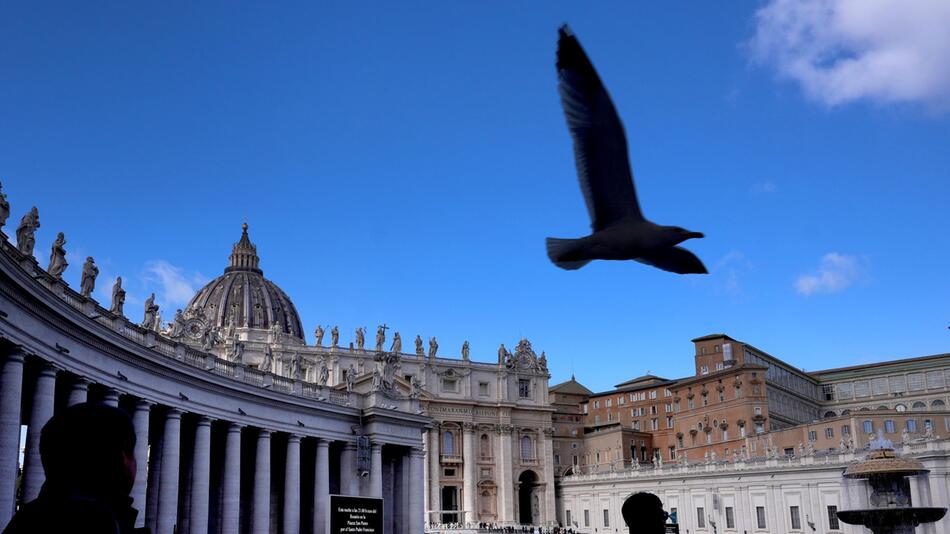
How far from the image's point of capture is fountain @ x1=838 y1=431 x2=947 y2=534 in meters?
45.7

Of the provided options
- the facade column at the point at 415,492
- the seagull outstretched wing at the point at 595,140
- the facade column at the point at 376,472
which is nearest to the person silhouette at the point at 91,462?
the seagull outstretched wing at the point at 595,140

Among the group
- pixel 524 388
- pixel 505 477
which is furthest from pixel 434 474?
pixel 524 388

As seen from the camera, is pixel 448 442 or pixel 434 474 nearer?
pixel 434 474

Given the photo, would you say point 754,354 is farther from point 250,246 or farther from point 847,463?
point 250,246

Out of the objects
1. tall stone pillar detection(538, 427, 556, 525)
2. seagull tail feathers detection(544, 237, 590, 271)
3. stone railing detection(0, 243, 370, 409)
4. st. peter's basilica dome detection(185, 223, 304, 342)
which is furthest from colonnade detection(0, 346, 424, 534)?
st. peter's basilica dome detection(185, 223, 304, 342)

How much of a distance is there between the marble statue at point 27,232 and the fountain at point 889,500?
36257 mm

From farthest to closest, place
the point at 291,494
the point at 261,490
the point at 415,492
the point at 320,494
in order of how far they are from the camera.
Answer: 1. the point at 415,492
2. the point at 320,494
3. the point at 291,494
4. the point at 261,490

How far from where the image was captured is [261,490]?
49.1 metres

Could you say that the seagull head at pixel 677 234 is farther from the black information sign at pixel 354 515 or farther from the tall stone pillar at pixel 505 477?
the tall stone pillar at pixel 505 477

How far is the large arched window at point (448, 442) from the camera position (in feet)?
373

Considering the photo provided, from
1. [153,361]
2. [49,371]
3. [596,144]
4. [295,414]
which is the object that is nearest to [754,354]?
[295,414]

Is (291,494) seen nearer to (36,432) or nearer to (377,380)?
(377,380)

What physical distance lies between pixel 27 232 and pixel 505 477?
9025 cm

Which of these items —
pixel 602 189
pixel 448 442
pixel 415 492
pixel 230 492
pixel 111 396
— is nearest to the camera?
pixel 602 189
